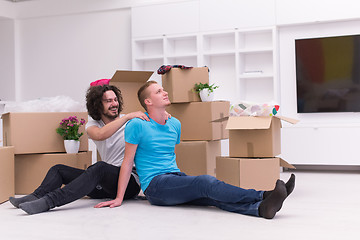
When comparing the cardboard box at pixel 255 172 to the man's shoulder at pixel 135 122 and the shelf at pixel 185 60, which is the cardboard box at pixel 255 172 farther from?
the shelf at pixel 185 60

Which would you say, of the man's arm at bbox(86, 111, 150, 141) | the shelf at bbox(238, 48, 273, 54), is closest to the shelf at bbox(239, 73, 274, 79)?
the shelf at bbox(238, 48, 273, 54)

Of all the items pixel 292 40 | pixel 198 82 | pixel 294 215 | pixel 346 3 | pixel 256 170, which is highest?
pixel 346 3

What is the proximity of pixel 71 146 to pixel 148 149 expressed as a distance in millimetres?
1017

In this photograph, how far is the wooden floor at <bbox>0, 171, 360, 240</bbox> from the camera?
215 cm

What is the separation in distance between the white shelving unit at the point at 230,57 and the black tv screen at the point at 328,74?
11.5 inches

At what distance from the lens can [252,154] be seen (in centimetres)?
328

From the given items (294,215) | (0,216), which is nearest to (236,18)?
(294,215)

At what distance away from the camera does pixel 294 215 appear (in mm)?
2557

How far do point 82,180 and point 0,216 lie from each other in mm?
525

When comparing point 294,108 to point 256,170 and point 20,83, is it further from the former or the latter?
point 20,83

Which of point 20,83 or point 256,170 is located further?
point 20,83

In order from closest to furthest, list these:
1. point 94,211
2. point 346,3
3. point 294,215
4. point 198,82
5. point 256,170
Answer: point 294,215 < point 94,211 < point 256,170 < point 198,82 < point 346,3

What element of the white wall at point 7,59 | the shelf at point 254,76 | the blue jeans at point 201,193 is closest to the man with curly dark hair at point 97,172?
the blue jeans at point 201,193

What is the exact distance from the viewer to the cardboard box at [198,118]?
12.5 ft
